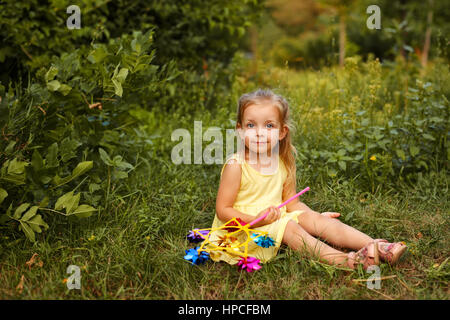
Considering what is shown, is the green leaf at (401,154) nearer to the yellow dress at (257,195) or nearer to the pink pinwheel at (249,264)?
the yellow dress at (257,195)

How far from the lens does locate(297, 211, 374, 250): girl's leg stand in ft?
7.18

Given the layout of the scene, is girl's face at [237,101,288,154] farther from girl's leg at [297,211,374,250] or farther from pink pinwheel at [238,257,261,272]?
pink pinwheel at [238,257,261,272]

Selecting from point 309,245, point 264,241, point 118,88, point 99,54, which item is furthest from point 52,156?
point 309,245

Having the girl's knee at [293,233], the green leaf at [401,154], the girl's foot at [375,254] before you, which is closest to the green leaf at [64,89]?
the girl's knee at [293,233]

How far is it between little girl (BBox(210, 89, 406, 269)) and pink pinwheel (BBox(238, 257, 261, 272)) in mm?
60

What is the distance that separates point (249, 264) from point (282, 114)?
2.65 ft

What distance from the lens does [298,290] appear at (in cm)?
188

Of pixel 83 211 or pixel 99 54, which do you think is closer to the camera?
pixel 83 211

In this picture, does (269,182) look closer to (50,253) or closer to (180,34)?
(50,253)

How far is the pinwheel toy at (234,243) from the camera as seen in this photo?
2.02 m

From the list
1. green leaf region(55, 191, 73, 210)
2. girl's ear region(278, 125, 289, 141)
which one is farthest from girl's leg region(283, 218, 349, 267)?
green leaf region(55, 191, 73, 210)

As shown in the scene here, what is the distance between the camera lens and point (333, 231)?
7.42ft

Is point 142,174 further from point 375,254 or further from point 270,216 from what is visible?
point 375,254

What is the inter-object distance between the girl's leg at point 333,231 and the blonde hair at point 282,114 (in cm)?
20
